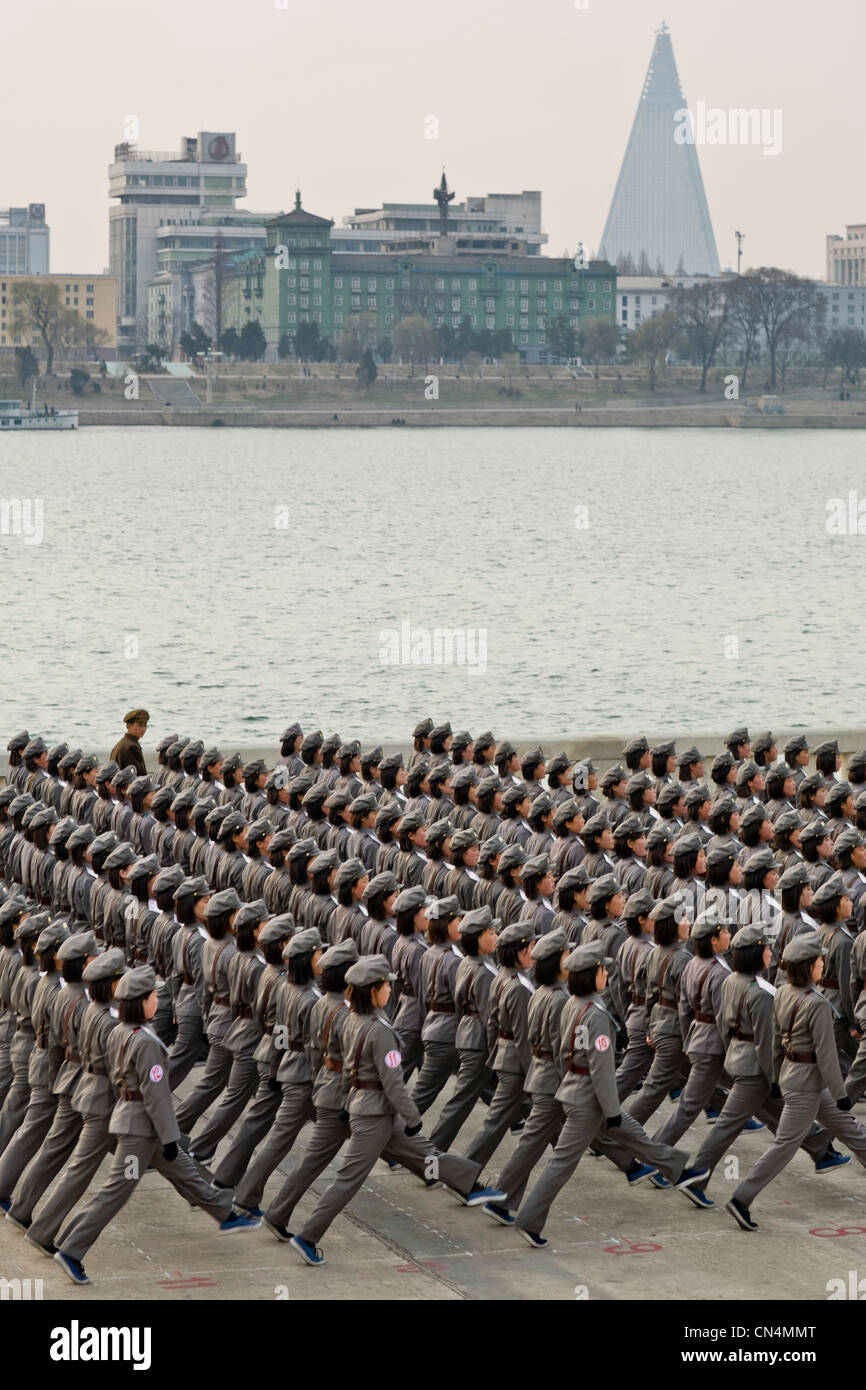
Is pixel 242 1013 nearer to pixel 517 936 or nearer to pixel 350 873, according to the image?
pixel 350 873

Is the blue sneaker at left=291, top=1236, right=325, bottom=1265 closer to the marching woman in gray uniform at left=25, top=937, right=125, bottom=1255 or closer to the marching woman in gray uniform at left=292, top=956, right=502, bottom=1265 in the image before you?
the marching woman in gray uniform at left=292, top=956, right=502, bottom=1265

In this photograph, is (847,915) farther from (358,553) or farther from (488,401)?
(488,401)

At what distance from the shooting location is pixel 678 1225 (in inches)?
480

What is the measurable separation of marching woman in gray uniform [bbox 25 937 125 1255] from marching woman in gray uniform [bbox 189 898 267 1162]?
1.20 metres

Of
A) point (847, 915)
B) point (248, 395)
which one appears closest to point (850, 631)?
point (847, 915)

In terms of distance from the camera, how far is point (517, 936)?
12.3 metres

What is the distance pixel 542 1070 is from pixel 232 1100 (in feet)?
6.27

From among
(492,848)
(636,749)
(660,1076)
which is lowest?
(660,1076)

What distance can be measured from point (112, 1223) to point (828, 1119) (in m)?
4.01

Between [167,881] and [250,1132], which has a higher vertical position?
[167,881]

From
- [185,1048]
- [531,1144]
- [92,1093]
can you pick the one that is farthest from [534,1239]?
[185,1048]

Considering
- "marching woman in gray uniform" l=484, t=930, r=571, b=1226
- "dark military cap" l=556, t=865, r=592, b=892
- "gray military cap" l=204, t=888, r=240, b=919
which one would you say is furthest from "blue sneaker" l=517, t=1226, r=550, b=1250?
"gray military cap" l=204, t=888, r=240, b=919

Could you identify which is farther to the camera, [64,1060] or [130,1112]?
[64,1060]

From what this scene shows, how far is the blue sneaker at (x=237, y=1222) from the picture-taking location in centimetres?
1200
